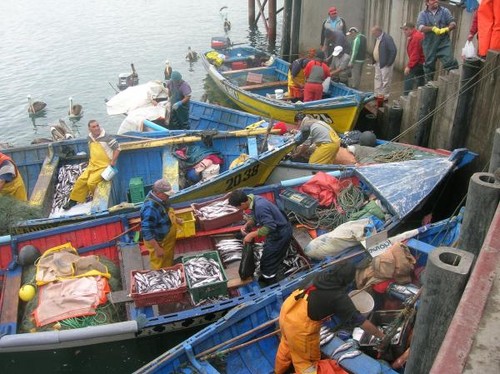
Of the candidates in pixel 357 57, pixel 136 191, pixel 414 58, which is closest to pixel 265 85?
pixel 357 57

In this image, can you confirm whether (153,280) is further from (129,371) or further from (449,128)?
(449,128)

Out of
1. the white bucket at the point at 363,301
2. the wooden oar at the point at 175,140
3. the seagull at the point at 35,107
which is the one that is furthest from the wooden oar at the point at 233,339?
the seagull at the point at 35,107

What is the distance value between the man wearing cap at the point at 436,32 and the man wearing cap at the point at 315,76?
8.18 feet

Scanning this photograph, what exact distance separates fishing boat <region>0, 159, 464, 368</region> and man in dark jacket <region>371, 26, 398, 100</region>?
→ 5040 mm

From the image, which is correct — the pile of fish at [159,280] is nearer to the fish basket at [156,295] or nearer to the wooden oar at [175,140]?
the fish basket at [156,295]

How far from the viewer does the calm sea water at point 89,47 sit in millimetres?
21219

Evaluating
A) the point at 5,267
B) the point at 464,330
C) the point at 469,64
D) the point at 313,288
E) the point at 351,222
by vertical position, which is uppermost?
the point at 469,64

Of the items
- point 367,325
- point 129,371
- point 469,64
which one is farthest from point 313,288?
point 469,64

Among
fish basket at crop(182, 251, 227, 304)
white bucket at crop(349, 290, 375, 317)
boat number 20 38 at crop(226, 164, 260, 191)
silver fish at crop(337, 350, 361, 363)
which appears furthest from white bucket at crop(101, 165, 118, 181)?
silver fish at crop(337, 350, 361, 363)

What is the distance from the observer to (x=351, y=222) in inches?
293

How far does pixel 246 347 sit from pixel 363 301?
1.55 meters

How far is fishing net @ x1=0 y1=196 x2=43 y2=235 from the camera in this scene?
8.25 m

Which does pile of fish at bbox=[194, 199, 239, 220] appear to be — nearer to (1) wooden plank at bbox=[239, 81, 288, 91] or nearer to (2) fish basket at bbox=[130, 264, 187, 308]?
(2) fish basket at bbox=[130, 264, 187, 308]

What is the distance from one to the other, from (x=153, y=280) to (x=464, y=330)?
4.79 m
